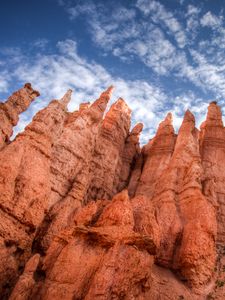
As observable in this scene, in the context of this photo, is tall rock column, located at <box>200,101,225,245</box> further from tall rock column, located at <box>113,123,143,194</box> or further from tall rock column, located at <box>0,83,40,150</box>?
tall rock column, located at <box>0,83,40,150</box>

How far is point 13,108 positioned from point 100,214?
10.7m

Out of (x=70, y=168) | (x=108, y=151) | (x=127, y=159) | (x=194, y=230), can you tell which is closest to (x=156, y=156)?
(x=127, y=159)

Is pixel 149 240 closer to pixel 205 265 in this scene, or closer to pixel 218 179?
pixel 205 265

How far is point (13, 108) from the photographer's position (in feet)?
62.2

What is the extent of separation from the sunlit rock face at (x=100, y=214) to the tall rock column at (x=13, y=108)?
0.08 meters

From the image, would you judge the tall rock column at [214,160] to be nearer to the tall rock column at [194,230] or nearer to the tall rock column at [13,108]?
the tall rock column at [194,230]

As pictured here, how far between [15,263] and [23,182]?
4.14 meters

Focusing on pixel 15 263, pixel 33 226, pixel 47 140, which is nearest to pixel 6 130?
pixel 47 140

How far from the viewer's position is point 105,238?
1119 centimetres

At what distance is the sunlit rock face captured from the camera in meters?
10.6

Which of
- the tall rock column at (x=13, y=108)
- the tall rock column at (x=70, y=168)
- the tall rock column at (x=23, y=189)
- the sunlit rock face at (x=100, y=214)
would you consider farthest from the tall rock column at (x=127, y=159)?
the tall rock column at (x=13, y=108)

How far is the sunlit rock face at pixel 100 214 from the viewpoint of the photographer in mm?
10586

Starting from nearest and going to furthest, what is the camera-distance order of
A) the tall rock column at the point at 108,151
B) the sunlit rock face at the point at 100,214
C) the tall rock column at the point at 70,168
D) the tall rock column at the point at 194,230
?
the sunlit rock face at the point at 100,214 → the tall rock column at the point at 194,230 → the tall rock column at the point at 70,168 → the tall rock column at the point at 108,151

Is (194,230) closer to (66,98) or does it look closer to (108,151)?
(108,151)
